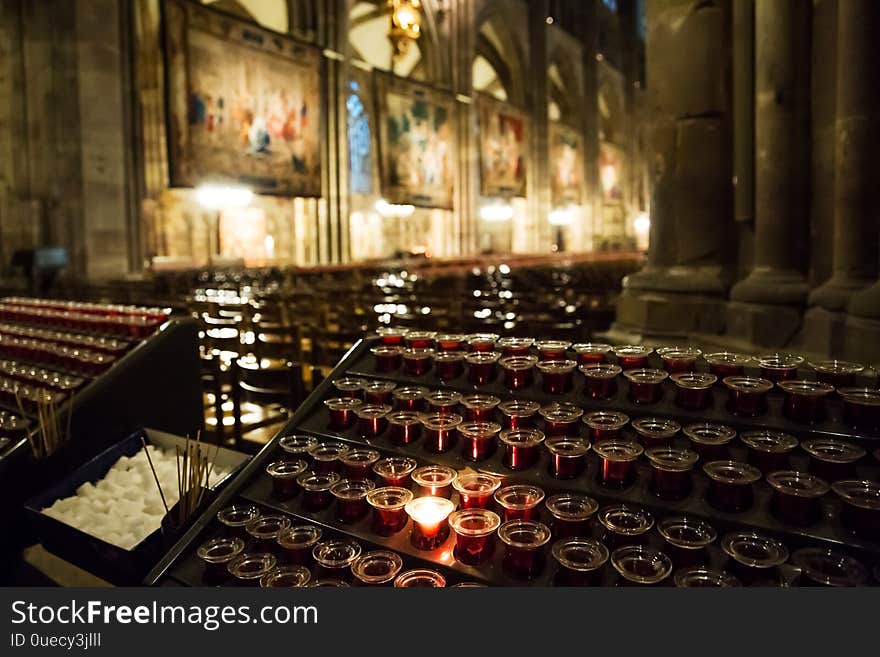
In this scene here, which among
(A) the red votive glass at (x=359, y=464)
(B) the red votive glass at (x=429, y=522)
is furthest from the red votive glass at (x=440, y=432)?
(B) the red votive glass at (x=429, y=522)

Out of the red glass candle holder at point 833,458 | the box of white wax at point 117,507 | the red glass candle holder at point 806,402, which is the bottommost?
the box of white wax at point 117,507

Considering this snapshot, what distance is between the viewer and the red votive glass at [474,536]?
5.31 feet

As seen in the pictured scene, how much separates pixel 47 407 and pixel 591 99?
95.5 ft

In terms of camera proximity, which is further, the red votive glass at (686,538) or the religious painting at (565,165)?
the religious painting at (565,165)

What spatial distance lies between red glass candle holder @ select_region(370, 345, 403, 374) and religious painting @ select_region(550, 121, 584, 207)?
81.6ft

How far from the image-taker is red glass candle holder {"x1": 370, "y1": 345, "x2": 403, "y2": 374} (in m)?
2.45

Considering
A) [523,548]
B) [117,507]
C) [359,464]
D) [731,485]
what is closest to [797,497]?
[731,485]

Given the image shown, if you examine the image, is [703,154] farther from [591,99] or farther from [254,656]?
[591,99]

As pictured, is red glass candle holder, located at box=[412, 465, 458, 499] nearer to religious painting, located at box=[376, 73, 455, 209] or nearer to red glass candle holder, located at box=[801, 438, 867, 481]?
red glass candle holder, located at box=[801, 438, 867, 481]

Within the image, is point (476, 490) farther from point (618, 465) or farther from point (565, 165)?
point (565, 165)

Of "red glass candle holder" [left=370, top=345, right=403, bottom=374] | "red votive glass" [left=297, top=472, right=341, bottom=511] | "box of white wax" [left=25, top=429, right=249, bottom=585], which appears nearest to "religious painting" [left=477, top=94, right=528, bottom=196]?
"box of white wax" [left=25, top=429, right=249, bottom=585]

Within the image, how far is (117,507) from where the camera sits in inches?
107

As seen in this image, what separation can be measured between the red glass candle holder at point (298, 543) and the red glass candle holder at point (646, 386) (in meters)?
0.95

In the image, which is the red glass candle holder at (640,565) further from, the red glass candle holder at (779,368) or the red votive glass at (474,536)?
the red glass candle holder at (779,368)
